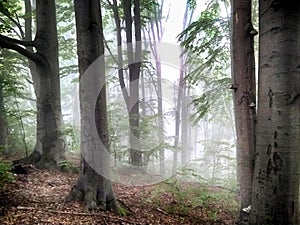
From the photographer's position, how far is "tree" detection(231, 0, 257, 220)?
4.07 metres

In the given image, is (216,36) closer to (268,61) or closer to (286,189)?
(268,61)

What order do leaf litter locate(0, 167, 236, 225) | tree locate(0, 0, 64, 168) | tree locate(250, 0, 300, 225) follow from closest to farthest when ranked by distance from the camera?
tree locate(250, 0, 300, 225) < leaf litter locate(0, 167, 236, 225) < tree locate(0, 0, 64, 168)

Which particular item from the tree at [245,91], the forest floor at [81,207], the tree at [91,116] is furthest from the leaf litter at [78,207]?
the tree at [245,91]

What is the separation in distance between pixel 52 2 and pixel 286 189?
7.31 m

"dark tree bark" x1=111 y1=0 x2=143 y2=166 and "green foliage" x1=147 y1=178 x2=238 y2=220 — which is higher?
"dark tree bark" x1=111 y1=0 x2=143 y2=166

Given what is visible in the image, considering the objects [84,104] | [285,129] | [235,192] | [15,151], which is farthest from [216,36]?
[15,151]

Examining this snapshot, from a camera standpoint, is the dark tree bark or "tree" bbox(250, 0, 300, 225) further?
the dark tree bark

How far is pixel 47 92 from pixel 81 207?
4039mm

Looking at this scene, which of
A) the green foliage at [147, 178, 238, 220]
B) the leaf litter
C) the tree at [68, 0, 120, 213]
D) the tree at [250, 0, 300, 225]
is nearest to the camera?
the tree at [250, 0, 300, 225]

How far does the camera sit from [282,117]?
288 cm

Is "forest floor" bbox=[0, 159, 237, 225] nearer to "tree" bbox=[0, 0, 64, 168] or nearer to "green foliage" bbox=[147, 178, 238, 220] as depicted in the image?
"green foliage" bbox=[147, 178, 238, 220]

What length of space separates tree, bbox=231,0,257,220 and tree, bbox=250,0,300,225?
1.08 m

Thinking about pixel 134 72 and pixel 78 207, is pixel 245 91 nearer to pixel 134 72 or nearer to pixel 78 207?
pixel 78 207

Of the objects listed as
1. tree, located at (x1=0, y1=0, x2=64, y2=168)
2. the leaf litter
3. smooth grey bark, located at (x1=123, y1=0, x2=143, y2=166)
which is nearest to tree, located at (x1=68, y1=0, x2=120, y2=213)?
the leaf litter
